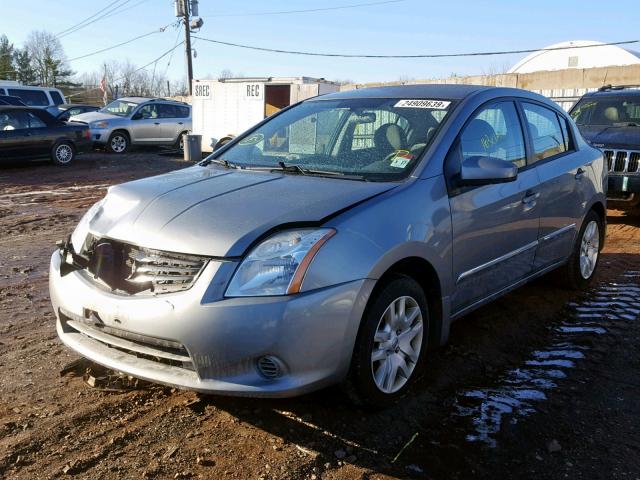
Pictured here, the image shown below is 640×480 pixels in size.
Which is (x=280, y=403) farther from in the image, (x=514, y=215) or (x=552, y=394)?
(x=514, y=215)

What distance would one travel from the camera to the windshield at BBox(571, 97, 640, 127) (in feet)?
30.0

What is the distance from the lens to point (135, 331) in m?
2.78

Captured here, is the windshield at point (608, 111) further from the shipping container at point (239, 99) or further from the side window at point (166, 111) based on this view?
the side window at point (166, 111)

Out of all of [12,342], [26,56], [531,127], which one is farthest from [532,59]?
[26,56]

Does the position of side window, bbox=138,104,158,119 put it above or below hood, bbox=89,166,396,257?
above

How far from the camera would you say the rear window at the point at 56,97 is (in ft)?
70.5

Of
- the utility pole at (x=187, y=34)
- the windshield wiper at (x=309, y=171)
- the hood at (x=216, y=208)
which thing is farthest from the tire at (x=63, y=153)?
the utility pole at (x=187, y=34)

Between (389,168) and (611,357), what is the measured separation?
195 cm

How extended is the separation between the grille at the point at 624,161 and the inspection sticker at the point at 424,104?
5144 mm

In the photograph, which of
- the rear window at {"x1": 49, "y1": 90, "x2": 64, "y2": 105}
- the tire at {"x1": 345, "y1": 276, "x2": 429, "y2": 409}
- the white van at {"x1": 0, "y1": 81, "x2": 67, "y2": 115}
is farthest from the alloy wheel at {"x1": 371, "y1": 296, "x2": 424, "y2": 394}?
the rear window at {"x1": 49, "y1": 90, "x2": 64, "y2": 105}

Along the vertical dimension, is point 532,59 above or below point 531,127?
above

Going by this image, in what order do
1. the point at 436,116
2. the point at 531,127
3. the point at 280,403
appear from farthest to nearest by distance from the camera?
the point at 531,127 < the point at 436,116 < the point at 280,403

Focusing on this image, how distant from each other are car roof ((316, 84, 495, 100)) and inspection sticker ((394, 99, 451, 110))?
6 cm

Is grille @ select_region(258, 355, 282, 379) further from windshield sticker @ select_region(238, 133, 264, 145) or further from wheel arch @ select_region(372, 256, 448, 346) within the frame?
windshield sticker @ select_region(238, 133, 264, 145)
